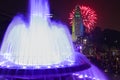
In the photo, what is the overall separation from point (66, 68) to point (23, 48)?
388 centimetres

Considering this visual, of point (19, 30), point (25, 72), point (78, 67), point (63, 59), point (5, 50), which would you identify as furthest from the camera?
point (5, 50)

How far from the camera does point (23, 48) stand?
1923cm

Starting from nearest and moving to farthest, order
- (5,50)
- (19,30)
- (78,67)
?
(78,67) < (19,30) < (5,50)

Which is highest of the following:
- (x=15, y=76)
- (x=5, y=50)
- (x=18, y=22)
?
(x=18, y=22)

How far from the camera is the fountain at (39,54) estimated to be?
15.8 meters

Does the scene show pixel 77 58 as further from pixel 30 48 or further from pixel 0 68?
pixel 0 68

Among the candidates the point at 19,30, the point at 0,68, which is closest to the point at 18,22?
the point at 19,30

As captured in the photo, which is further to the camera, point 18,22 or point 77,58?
point 18,22

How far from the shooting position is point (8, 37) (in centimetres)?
2181

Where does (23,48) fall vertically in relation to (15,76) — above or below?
above

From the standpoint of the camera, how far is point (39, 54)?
18766 mm

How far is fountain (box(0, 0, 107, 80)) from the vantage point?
623 inches

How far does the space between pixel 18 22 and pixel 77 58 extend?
14.6 feet

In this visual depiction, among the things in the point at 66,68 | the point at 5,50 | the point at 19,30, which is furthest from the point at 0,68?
the point at 5,50
